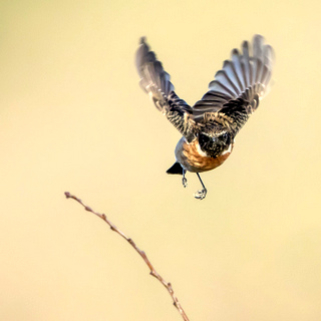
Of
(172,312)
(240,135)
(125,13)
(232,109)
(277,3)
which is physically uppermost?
(125,13)

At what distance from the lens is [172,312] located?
19.1 feet

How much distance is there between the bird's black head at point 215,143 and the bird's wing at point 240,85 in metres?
0.26

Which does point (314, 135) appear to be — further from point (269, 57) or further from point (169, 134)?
point (269, 57)

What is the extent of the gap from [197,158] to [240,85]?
31.6 inches

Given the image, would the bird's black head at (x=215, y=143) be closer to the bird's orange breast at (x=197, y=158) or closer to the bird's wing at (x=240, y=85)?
the bird's orange breast at (x=197, y=158)

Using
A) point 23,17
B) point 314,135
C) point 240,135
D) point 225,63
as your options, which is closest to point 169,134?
point 240,135

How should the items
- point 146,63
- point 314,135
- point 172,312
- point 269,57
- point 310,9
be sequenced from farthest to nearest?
point 310,9
point 314,135
point 172,312
point 269,57
point 146,63

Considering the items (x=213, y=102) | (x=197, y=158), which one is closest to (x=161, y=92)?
(x=213, y=102)

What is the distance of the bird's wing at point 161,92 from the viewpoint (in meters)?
3.48

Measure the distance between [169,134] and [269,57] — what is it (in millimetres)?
2878

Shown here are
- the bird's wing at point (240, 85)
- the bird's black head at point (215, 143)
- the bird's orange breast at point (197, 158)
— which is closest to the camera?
the bird's black head at point (215, 143)

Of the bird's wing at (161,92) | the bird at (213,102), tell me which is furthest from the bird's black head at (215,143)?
Result: the bird's wing at (161,92)

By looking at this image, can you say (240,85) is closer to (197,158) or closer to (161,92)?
(161,92)

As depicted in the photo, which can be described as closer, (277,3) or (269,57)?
(269,57)
